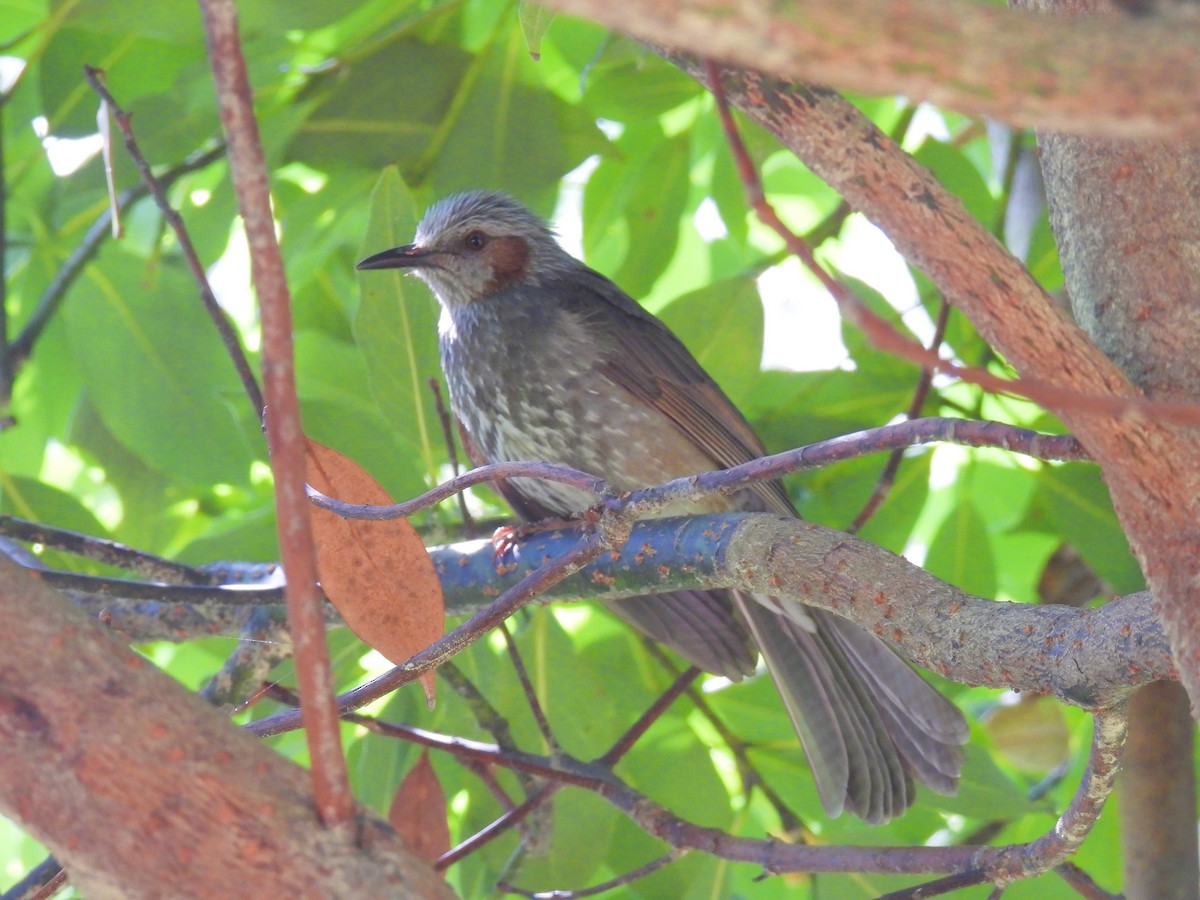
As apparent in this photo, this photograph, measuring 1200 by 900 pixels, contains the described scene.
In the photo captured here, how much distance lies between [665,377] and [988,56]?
2.69m

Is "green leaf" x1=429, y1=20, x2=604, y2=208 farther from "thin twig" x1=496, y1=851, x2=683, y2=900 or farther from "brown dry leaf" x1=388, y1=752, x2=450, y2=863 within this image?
"thin twig" x1=496, y1=851, x2=683, y2=900

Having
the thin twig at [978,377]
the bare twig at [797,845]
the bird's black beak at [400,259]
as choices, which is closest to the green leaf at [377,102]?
the bird's black beak at [400,259]

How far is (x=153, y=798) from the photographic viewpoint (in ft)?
3.93

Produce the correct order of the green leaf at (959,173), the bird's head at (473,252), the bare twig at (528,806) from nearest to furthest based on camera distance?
1. the bare twig at (528,806)
2. the green leaf at (959,173)
3. the bird's head at (473,252)

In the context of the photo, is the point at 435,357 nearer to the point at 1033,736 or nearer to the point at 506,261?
the point at 506,261

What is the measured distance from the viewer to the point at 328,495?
6.50ft

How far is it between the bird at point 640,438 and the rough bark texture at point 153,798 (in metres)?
1.76

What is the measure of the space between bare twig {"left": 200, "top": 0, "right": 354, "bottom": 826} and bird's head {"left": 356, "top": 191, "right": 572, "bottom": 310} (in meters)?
2.89

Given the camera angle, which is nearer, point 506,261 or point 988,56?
point 988,56

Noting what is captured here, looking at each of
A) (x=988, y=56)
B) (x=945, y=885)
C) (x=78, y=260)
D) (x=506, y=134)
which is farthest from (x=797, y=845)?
(x=78, y=260)

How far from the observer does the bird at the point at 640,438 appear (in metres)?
2.83

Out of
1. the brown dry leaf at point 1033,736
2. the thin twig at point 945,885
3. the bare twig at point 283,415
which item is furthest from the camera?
the brown dry leaf at point 1033,736

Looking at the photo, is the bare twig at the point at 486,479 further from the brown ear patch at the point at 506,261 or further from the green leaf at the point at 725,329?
the brown ear patch at the point at 506,261

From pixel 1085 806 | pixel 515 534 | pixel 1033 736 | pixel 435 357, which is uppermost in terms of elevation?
pixel 435 357
